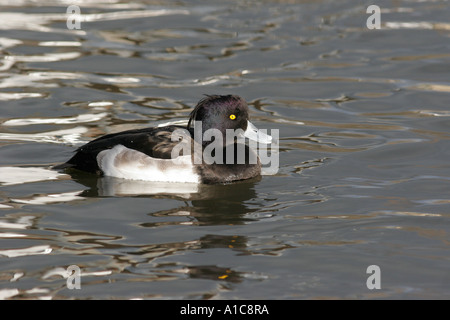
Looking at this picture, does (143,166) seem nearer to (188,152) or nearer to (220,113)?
(188,152)

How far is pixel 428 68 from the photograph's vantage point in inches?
527

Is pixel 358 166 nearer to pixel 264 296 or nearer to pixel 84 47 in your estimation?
pixel 264 296

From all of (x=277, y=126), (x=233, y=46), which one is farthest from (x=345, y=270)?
(x=233, y=46)

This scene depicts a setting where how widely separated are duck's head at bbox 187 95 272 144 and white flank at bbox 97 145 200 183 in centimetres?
48

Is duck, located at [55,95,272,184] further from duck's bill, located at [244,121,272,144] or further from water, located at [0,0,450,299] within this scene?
water, located at [0,0,450,299]

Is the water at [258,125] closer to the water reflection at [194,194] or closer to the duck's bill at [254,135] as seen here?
the water reflection at [194,194]

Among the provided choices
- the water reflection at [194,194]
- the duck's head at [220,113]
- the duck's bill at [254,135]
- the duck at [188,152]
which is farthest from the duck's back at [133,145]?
the duck's bill at [254,135]

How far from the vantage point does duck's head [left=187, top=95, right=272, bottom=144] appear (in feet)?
29.6

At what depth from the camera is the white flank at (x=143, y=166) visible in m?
8.80

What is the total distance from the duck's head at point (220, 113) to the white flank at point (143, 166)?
476mm

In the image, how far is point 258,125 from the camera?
435 inches

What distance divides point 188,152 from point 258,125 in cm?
238
